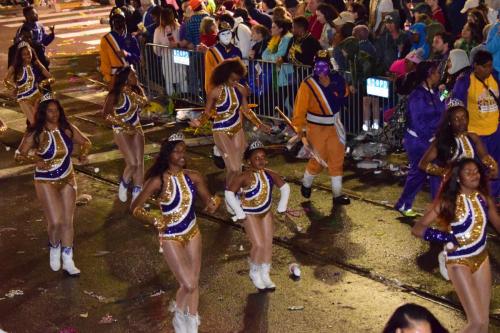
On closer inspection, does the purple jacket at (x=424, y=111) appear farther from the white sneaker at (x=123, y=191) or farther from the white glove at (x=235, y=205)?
the white sneaker at (x=123, y=191)

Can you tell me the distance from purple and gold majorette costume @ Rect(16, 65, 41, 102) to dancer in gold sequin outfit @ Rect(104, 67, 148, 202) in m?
2.82

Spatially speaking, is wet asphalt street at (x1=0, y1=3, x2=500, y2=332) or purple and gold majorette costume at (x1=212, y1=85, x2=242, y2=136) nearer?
wet asphalt street at (x1=0, y1=3, x2=500, y2=332)

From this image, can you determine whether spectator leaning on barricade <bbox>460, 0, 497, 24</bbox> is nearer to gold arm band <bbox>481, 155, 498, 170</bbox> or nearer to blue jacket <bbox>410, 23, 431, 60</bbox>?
blue jacket <bbox>410, 23, 431, 60</bbox>

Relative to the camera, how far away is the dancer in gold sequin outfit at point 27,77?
14039 mm

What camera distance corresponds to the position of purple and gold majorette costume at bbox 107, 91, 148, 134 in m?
12.0

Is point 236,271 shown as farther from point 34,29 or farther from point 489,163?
point 34,29

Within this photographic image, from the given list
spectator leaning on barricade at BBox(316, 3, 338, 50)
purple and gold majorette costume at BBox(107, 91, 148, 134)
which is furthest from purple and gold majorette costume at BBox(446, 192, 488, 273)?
spectator leaning on barricade at BBox(316, 3, 338, 50)

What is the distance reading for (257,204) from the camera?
30.2 ft

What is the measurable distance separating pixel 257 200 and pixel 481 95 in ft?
10.8

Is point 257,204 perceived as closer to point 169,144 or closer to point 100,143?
point 169,144

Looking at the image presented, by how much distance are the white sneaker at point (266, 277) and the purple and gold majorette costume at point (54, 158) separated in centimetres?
227

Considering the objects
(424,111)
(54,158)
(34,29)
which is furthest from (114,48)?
(424,111)

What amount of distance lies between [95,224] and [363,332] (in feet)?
14.8

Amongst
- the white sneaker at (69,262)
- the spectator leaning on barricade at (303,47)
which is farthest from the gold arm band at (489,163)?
the spectator leaning on barricade at (303,47)
